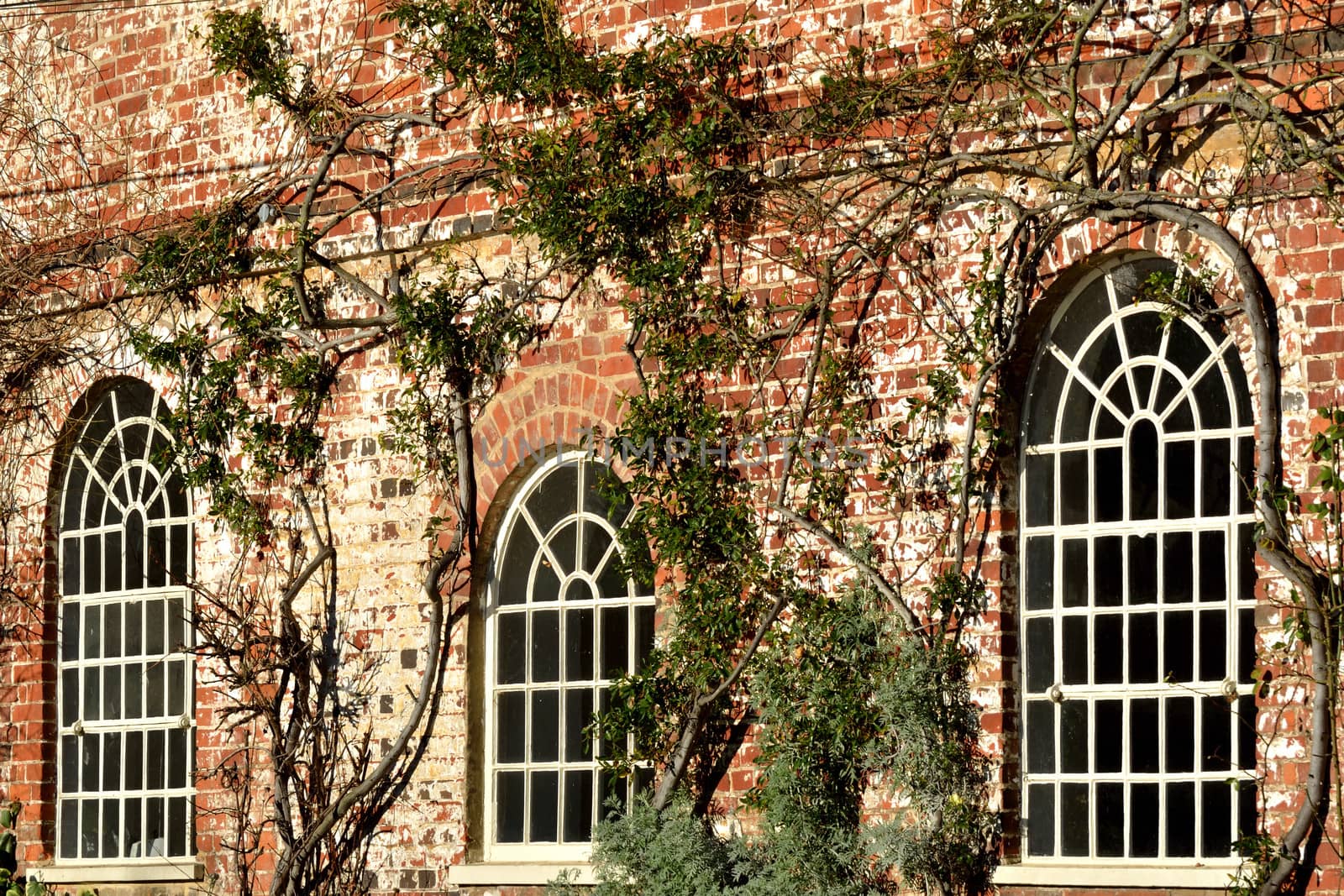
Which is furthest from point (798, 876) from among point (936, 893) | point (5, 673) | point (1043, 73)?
point (5, 673)

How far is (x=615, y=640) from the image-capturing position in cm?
870

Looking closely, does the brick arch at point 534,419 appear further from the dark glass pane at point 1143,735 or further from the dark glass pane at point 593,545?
the dark glass pane at point 1143,735

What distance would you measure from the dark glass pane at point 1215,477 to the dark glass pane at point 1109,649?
1.83 feet

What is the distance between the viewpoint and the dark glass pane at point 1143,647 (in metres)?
7.25

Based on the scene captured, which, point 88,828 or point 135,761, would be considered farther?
point 88,828

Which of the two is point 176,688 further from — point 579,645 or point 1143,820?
point 1143,820

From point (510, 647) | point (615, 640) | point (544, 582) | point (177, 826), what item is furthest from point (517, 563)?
point (177, 826)

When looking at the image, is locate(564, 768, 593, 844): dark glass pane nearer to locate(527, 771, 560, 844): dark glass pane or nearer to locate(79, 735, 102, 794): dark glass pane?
locate(527, 771, 560, 844): dark glass pane

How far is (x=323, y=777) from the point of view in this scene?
363 inches

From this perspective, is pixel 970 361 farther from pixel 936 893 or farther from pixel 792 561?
pixel 936 893

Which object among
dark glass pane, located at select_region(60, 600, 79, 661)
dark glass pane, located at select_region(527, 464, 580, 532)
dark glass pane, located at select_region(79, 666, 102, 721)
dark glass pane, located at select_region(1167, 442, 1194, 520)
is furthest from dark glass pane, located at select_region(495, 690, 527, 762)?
dark glass pane, located at select_region(1167, 442, 1194, 520)

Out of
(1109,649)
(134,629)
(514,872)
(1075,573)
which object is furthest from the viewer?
(134,629)

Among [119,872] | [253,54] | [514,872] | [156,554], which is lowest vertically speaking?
[119,872]

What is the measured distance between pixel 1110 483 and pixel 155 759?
17.9 ft
